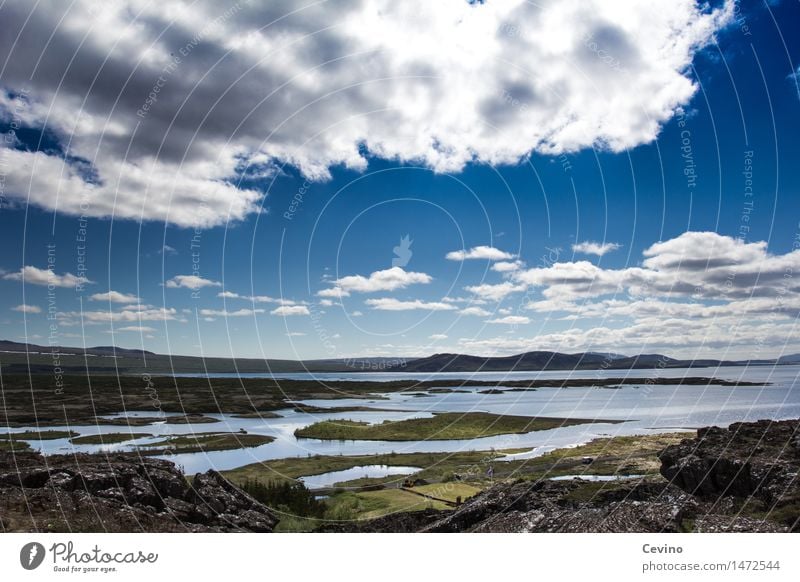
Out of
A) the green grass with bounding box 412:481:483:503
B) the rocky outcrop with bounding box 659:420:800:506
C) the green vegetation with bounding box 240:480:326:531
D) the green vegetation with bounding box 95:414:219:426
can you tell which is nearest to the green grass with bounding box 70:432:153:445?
the green vegetation with bounding box 95:414:219:426

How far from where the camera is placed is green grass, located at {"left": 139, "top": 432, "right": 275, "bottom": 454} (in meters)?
35.1

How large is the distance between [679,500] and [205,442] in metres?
35.5

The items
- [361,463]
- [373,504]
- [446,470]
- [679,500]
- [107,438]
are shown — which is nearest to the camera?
[679,500]

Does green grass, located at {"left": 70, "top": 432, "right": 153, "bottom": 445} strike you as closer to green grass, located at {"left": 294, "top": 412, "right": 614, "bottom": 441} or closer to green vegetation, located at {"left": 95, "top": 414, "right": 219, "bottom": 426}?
green vegetation, located at {"left": 95, "top": 414, "right": 219, "bottom": 426}

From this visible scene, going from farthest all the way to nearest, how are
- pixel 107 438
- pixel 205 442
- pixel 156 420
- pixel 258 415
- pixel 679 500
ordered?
pixel 258 415 → pixel 156 420 → pixel 107 438 → pixel 205 442 → pixel 679 500

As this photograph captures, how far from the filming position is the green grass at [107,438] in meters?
37.7

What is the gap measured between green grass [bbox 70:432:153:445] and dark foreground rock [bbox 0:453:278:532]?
25.8 metres

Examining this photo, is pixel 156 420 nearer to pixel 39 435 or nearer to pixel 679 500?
pixel 39 435

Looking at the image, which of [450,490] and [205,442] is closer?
[450,490]

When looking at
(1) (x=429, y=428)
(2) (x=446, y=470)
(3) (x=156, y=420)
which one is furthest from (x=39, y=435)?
(2) (x=446, y=470)

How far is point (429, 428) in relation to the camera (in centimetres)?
4759
